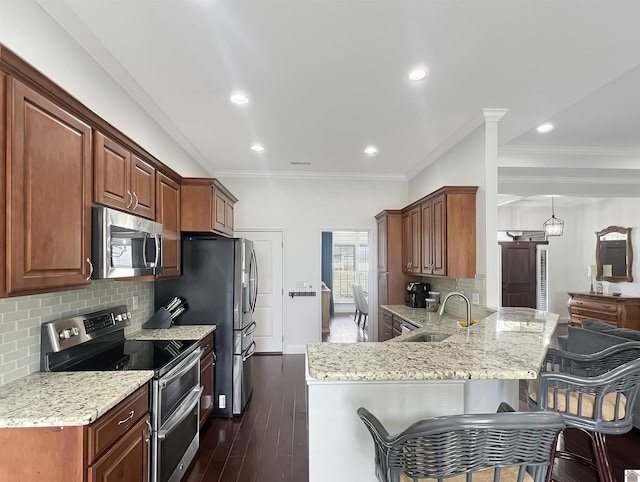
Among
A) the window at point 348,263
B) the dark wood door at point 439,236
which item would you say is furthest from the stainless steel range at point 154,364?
the window at point 348,263

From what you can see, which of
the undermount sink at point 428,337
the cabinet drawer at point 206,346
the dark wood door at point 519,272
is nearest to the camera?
the undermount sink at point 428,337

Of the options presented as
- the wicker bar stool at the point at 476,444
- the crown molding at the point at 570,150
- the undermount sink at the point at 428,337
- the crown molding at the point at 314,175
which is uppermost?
the crown molding at the point at 570,150

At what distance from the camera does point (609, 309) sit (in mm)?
6688

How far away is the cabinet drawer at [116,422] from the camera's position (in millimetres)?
1467

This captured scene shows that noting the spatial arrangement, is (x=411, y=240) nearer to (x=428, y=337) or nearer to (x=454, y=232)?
(x=454, y=232)

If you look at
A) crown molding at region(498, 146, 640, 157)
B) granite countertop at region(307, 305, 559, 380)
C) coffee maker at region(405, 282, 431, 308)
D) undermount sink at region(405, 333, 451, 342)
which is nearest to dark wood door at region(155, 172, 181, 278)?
granite countertop at region(307, 305, 559, 380)

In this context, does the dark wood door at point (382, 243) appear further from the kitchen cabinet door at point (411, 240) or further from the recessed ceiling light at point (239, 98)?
the recessed ceiling light at point (239, 98)

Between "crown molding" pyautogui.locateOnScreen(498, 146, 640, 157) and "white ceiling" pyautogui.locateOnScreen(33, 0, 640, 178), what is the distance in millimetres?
503

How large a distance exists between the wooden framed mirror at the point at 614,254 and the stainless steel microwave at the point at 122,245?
329 inches

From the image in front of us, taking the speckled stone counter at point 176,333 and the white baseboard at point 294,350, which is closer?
the speckled stone counter at point 176,333

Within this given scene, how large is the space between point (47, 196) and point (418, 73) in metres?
2.40

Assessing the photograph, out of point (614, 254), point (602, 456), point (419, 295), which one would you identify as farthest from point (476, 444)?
point (614, 254)

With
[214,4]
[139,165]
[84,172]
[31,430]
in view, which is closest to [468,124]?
[214,4]

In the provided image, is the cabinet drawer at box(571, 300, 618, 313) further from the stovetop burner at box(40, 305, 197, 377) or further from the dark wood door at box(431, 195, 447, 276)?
the stovetop burner at box(40, 305, 197, 377)
